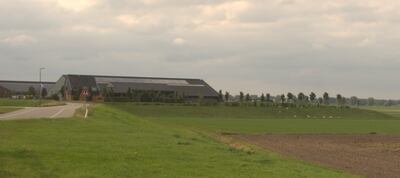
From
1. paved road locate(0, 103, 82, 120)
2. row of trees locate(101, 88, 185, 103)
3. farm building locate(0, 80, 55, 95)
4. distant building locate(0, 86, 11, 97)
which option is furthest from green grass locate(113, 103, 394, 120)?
farm building locate(0, 80, 55, 95)

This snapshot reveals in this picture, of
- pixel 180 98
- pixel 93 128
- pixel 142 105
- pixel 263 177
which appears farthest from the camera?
pixel 180 98

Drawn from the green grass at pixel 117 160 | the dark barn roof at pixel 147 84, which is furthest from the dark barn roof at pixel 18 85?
the green grass at pixel 117 160

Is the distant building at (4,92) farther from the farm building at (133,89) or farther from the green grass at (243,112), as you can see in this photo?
the green grass at (243,112)

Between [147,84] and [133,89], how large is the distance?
1173cm

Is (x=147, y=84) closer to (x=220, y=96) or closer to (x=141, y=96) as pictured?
(x=220, y=96)

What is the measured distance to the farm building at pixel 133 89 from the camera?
478ft

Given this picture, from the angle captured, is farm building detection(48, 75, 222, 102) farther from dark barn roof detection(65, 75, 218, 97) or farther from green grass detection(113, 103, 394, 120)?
green grass detection(113, 103, 394, 120)

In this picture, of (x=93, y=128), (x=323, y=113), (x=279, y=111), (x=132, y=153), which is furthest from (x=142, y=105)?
(x=132, y=153)

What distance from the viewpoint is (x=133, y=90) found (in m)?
151

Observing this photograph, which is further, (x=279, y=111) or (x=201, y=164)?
(x=279, y=111)

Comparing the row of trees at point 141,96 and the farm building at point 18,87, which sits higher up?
the farm building at point 18,87

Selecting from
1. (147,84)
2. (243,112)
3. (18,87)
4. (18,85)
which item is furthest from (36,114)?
(18,85)

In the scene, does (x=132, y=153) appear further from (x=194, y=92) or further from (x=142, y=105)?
(x=194, y=92)

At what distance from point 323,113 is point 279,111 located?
9.65m
